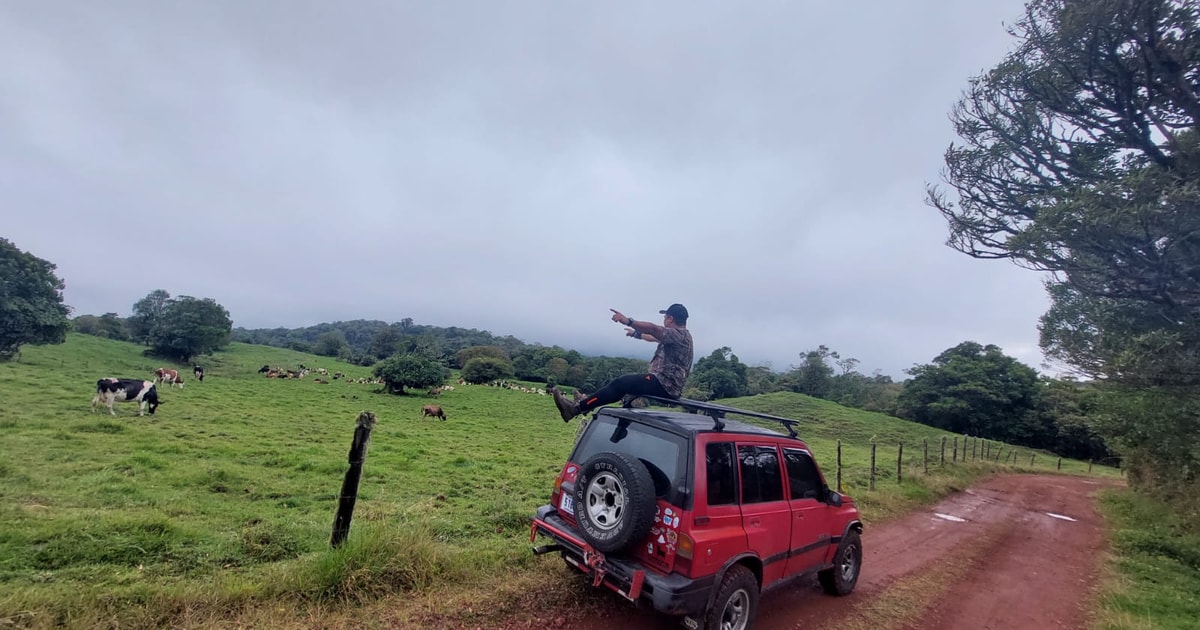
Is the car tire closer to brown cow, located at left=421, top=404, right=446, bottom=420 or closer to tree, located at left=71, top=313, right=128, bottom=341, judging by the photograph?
brown cow, located at left=421, top=404, right=446, bottom=420

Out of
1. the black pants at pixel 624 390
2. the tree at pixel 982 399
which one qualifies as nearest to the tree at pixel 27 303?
the black pants at pixel 624 390

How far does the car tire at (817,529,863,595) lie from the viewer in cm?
569

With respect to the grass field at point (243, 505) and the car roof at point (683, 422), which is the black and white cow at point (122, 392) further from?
the car roof at point (683, 422)

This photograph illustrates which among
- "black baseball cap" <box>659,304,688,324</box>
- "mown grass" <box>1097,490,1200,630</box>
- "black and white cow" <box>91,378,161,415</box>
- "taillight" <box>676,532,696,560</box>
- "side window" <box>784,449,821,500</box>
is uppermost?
"black baseball cap" <box>659,304,688,324</box>

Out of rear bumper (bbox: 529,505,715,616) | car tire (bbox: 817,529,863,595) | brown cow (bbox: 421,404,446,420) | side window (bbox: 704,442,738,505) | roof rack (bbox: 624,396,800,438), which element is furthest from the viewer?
brown cow (bbox: 421,404,446,420)

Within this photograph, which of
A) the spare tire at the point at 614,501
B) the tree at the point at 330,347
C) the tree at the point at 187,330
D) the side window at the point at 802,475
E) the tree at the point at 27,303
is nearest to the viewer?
the spare tire at the point at 614,501

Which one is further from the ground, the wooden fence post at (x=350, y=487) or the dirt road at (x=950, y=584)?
the wooden fence post at (x=350, y=487)

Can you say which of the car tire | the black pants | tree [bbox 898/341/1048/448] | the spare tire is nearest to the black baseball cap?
the black pants

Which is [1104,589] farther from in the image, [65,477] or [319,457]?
[65,477]

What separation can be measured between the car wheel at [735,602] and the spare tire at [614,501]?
791 millimetres

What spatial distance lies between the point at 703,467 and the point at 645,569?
2.91 feet

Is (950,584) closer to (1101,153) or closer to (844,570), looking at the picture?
(844,570)

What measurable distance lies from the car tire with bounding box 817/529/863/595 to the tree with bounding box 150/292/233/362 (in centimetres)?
5142

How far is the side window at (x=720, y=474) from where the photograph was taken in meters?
4.09
